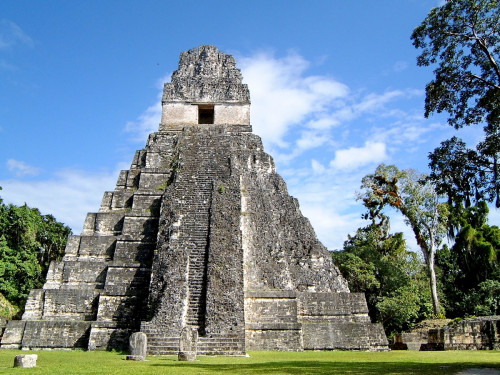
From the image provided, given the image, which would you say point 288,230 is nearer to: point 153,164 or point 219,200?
point 219,200

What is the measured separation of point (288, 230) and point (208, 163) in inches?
159

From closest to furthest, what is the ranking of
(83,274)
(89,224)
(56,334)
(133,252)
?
(56,334)
(83,274)
(133,252)
(89,224)

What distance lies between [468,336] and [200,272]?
7530mm

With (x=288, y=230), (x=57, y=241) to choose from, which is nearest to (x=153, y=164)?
(x=288, y=230)

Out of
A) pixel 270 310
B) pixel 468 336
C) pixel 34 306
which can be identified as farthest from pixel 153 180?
pixel 468 336

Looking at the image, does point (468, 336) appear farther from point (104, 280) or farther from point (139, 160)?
point (139, 160)

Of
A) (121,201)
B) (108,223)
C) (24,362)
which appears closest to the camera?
(24,362)

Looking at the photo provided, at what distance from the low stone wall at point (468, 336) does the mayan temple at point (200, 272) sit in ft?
8.05

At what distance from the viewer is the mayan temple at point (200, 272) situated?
35.2ft

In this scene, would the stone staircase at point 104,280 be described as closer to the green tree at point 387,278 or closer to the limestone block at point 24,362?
the limestone block at point 24,362

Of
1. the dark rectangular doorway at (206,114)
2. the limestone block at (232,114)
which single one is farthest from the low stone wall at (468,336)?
the dark rectangular doorway at (206,114)

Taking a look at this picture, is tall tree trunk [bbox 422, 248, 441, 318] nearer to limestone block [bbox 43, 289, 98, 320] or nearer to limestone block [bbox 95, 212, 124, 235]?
limestone block [bbox 95, 212, 124, 235]

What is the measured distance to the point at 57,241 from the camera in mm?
24031

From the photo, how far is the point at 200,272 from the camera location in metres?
11.6
